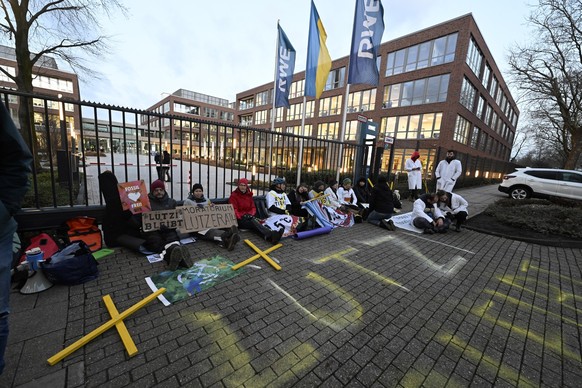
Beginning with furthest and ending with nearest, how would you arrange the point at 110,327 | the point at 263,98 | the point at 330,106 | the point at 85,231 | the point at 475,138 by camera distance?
the point at 263,98, the point at 330,106, the point at 475,138, the point at 85,231, the point at 110,327

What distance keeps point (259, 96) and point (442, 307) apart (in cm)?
5046

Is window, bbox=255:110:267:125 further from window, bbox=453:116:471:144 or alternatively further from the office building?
window, bbox=453:116:471:144

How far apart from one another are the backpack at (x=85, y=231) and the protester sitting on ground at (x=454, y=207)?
320 inches

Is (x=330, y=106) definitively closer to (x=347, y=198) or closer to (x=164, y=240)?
(x=347, y=198)

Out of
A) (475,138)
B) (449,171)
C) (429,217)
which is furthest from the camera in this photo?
(475,138)

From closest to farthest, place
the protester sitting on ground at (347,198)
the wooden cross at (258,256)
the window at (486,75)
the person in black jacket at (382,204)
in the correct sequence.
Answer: the wooden cross at (258,256)
the person in black jacket at (382,204)
the protester sitting on ground at (347,198)
the window at (486,75)

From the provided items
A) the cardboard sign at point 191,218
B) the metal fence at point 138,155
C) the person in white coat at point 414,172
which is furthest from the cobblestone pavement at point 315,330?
the person in white coat at point 414,172

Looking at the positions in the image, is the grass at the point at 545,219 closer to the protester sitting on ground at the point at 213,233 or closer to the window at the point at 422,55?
the protester sitting on ground at the point at 213,233

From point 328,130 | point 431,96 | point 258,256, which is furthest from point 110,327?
point 328,130

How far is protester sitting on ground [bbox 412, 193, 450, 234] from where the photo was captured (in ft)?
20.6

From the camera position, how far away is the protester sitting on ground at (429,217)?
6.29 meters

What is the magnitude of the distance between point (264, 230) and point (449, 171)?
7818mm

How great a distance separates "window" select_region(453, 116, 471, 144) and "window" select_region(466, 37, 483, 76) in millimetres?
5059

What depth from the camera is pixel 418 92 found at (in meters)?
23.9
